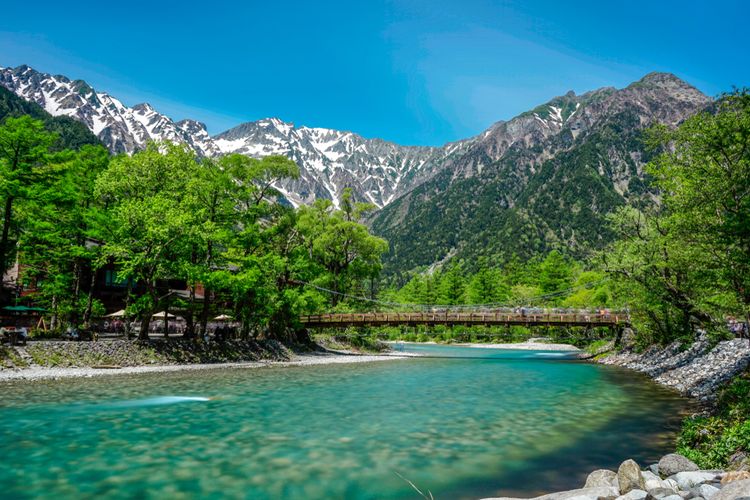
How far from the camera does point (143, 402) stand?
17.3 m

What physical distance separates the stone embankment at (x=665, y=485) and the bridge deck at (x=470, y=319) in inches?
1513

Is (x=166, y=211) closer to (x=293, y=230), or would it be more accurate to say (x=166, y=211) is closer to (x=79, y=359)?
(x=79, y=359)

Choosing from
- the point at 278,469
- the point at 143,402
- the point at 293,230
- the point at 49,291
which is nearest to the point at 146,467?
the point at 278,469

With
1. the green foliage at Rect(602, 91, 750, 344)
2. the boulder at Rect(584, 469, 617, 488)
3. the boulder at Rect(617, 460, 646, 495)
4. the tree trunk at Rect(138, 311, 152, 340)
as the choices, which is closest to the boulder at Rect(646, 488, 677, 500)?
the boulder at Rect(617, 460, 646, 495)

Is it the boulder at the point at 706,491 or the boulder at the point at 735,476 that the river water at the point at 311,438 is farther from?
the boulder at the point at 735,476

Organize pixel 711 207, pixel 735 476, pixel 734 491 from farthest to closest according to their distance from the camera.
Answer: pixel 711 207, pixel 735 476, pixel 734 491

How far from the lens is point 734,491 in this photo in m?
5.72

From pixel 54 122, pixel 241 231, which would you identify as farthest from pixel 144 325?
pixel 54 122

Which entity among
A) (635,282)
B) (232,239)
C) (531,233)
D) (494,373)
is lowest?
(494,373)

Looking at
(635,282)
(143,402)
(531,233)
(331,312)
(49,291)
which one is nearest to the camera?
(143,402)

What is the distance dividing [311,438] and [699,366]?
67.8 feet

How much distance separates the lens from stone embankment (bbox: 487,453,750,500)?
5949mm

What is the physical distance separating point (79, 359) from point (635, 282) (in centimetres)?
3127

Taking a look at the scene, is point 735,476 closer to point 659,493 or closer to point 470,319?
point 659,493
